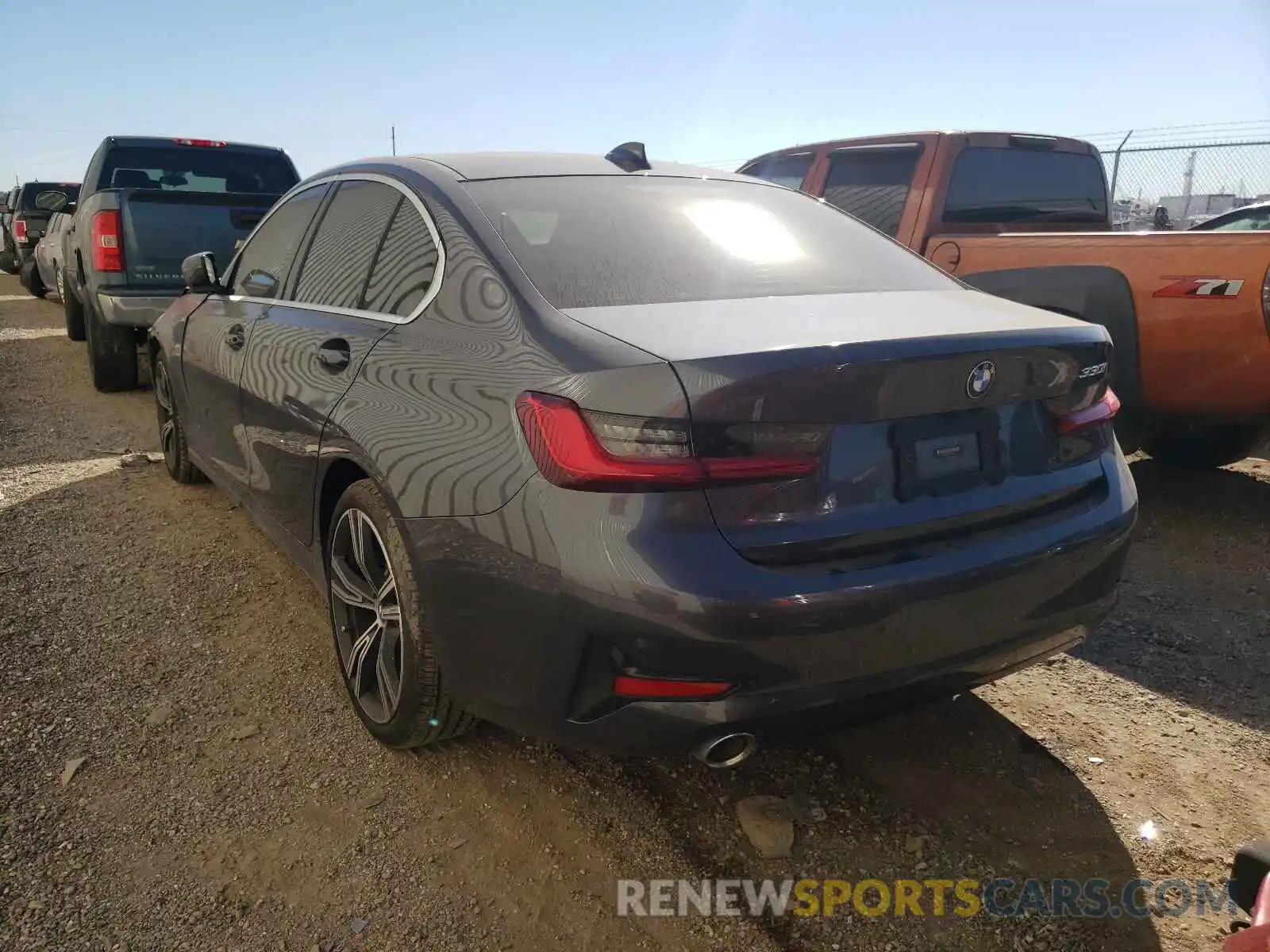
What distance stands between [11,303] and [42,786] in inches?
627

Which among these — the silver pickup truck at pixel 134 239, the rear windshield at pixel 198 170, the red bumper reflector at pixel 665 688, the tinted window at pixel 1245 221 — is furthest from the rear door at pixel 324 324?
the rear windshield at pixel 198 170

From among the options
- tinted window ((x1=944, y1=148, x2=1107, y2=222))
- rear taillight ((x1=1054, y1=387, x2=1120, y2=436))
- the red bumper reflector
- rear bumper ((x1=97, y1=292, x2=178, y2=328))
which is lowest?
the red bumper reflector

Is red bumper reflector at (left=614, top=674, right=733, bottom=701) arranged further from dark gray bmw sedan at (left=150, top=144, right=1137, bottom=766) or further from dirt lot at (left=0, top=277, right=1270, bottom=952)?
dirt lot at (left=0, top=277, right=1270, bottom=952)

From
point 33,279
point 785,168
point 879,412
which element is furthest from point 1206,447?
point 33,279

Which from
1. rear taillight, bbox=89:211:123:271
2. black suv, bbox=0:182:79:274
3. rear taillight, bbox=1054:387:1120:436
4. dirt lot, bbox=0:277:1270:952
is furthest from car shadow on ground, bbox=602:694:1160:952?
black suv, bbox=0:182:79:274

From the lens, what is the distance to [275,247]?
149 inches

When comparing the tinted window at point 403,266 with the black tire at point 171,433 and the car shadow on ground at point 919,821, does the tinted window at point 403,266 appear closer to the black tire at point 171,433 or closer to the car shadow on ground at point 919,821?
the car shadow on ground at point 919,821

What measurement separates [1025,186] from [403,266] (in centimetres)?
445

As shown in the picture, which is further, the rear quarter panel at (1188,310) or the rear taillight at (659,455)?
the rear quarter panel at (1188,310)

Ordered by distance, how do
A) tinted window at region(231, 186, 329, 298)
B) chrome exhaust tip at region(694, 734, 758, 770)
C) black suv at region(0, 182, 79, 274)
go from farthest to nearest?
black suv at region(0, 182, 79, 274) → tinted window at region(231, 186, 329, 298) → chrome exhaust tip at region(694, 734, 758, 770)

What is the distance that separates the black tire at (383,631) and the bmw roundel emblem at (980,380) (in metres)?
1.39

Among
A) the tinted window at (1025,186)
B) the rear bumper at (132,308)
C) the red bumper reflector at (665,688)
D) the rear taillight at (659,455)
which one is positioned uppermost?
the tinted window at (1025,186)

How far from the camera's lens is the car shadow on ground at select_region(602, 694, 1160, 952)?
2.08 m

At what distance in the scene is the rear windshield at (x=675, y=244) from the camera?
2.38 meters
